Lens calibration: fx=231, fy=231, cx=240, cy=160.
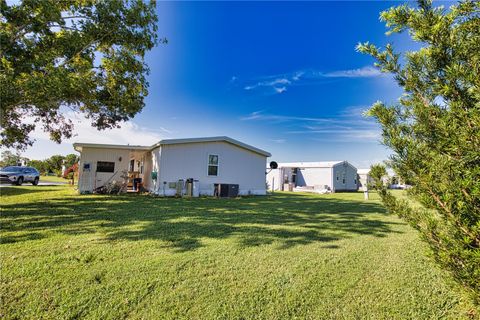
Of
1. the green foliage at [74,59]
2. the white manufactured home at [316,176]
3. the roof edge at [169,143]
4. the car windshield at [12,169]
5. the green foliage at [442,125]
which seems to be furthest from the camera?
the white manufactured home at [316,176]

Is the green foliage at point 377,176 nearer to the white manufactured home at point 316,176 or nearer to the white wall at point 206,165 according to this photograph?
the white wall at point 206,165

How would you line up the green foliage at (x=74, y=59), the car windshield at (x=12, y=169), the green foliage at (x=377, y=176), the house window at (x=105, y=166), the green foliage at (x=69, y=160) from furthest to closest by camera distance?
1. the green foliage at (x=69, y=160)
2. the car windshield at (x=12, y=169)
3. the house window at (x=105, y=166)
4. the green foliage at (x=74, y=59)
5. the green foliage at (x=377, y=176)

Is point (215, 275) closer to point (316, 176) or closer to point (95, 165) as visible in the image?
point (95, 165)

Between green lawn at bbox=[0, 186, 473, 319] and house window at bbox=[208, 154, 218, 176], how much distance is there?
903 cm

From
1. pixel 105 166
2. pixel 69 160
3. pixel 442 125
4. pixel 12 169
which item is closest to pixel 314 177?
pixel 105 166

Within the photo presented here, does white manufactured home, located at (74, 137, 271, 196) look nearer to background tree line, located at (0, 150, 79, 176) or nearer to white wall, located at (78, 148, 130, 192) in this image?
white wall, located at (78, 148, 130, 192)

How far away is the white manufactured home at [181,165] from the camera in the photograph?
13547mm

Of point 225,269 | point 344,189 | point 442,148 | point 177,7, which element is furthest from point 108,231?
point 344,189

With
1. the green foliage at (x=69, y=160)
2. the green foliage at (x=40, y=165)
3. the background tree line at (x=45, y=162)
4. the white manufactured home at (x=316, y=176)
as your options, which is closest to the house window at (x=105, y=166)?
the white manufactured home at (x=316, y=176)

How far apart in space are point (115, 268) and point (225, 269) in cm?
160

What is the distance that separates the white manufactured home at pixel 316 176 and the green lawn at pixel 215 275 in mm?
20663

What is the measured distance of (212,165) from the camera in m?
14.8

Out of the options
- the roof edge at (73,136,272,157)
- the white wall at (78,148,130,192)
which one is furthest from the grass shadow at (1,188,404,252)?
the white wall at (78,148,130,192)

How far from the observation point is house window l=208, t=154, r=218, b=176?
579 inches
